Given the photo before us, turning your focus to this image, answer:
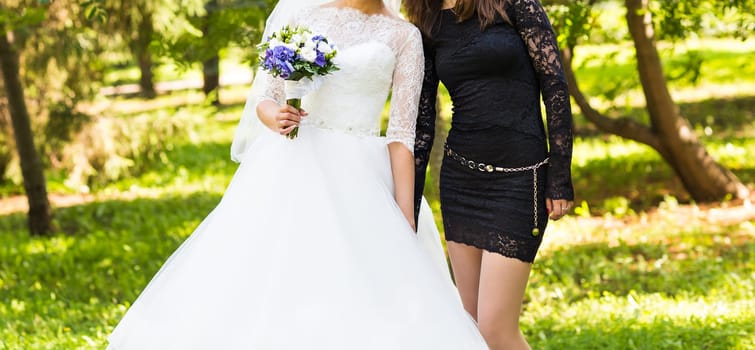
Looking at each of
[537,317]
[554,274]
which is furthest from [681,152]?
[537,317]

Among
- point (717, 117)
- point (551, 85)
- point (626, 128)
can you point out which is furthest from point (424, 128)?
point (717, 117)

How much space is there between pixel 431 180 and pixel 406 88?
442cm

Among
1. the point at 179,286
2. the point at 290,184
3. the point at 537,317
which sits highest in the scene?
the point at 290,184

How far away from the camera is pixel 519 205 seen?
13.6 feet

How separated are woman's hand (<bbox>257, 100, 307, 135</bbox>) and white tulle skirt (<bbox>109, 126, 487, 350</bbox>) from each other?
0.14 m

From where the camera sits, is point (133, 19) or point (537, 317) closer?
point (537, 317)

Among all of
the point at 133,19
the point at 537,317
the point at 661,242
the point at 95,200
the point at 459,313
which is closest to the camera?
the point at 459,313

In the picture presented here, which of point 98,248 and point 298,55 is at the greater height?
point 298,55

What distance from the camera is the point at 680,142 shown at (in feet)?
36.6

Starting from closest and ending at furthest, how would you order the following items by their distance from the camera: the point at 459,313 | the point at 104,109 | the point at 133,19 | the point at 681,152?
the point at 459,313, the point at 681,152, the point at 133,19, the point at 104,109

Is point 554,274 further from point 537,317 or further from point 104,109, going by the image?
point 104,109

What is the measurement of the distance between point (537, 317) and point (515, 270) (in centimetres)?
285

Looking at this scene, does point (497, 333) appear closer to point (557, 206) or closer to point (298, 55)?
point (557, 206)

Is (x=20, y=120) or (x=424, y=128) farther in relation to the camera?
(x=20, y=120)
